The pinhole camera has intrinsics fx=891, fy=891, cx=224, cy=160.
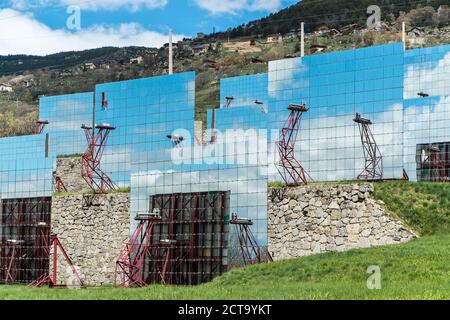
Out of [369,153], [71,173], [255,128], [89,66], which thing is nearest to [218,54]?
[89,66]

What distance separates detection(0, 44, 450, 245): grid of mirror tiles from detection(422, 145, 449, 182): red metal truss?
7cm

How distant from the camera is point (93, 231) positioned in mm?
36125

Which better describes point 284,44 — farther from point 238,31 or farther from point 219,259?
point 219,259

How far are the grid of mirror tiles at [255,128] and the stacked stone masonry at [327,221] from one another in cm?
87

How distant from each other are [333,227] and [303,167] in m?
4.01

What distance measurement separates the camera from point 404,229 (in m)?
27.4

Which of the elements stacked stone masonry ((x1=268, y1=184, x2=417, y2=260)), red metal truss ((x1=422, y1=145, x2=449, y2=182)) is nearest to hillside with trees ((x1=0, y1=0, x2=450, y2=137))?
red metal truss ((x1=422, y1=145, x2=449, y2=182))

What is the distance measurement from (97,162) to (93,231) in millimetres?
5448

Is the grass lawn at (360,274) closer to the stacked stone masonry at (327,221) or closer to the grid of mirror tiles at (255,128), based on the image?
the stacked stone masonry at (327,221)

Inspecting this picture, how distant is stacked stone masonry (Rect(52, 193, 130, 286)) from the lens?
34938mm

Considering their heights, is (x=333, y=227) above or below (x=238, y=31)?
below

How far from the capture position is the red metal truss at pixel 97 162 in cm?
3981

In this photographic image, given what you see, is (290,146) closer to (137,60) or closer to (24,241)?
(24,241)
